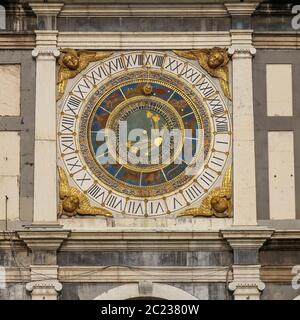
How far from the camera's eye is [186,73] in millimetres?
41031

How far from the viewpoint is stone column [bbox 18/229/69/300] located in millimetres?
40094

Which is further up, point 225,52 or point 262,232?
point 225,52

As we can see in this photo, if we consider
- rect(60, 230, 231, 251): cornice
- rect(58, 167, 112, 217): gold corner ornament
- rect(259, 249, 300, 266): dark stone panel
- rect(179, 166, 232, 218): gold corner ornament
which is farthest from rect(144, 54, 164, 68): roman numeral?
rect(259, 249, 300, 266): dark stone panel

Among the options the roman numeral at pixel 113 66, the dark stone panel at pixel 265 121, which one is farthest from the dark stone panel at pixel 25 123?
the dark stone panel at pixel 265 121

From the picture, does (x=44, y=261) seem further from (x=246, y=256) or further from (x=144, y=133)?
(x=246, y=256)

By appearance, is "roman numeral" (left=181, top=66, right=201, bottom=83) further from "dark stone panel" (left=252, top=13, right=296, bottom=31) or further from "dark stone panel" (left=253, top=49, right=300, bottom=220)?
"dark stone panel" (left=252, top=13, right=296, bottom=31)

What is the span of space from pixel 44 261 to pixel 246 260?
2988 millimetres

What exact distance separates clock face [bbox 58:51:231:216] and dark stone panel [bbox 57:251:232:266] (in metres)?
0.68

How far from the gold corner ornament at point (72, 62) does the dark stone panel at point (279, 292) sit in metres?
4.27

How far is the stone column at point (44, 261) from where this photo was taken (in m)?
40.1

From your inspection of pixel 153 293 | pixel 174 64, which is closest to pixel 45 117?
pixel 174 64

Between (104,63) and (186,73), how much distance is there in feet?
4.09

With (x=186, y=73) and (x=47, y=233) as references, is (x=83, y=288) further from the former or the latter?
(x=186, y=73)

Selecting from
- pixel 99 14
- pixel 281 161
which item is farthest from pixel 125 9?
pixel 281 161
